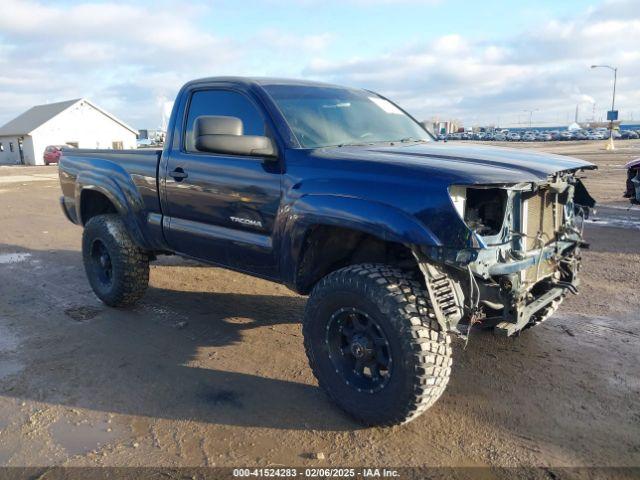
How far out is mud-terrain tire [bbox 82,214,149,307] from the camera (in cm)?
487

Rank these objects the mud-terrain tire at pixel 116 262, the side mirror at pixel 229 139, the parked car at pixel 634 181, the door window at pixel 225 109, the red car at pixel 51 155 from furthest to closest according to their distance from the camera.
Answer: the red car at pixel 51 155, the parked car at pixel 634 181, the mud-terrain tire at pixel 116 262, the door window at pixel 225 109, the side mirror at pixel 229 139

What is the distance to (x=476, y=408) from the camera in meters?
3.28

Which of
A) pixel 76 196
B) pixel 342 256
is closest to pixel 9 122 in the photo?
pixel 76 196

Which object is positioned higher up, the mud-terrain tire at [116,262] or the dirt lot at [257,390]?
the mud-terrain tire at [116,262]

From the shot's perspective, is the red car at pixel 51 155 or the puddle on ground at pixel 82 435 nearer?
the puddle on ground at pixel 82 435

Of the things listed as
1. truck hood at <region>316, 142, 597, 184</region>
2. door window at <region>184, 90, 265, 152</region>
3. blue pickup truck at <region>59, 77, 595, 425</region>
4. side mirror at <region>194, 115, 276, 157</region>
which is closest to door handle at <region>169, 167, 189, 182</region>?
blue pickup truck at <region>59, 77, 595, 425</region>

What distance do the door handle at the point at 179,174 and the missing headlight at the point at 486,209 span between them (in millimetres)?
2248

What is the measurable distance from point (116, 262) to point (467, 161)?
333 cm

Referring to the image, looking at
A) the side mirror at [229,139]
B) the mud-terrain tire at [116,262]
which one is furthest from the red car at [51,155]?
the side mirror at [229,139]

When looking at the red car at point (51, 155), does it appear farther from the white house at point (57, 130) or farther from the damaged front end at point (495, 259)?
the damaged front end at point (495, 259)

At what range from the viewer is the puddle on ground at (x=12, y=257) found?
7.09 m

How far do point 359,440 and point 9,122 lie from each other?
57.9 meters

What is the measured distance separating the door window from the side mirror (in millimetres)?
302

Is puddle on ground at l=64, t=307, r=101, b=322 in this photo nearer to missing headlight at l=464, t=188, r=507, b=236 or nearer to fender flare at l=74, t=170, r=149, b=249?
fender flare at l=74, t=170, r=149, b=249
